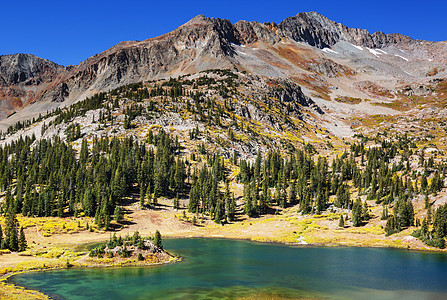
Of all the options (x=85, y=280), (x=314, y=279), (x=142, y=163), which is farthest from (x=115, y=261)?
(x=142, y=163)

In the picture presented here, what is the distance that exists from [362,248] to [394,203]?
40476mm

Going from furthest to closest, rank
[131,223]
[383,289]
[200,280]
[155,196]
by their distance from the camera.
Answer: [155,196], [131,223], [200,280], [383,289]

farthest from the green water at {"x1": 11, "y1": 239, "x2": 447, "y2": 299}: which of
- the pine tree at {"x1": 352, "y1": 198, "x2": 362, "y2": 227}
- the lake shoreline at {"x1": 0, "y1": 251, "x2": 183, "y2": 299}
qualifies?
the pine tree at {"x1": 352, "y1": 198, "x2": 362, "y2": 227}

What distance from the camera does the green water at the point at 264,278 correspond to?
5422 centimetres

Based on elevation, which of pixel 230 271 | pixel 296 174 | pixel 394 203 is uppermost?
pixel 296 174

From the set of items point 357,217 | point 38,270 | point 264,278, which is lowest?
point 264,278

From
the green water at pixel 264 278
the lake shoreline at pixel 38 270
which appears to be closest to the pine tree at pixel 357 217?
the green water at pixel 264 278

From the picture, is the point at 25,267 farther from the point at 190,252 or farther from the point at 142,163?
the point at 142,163

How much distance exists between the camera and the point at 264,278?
212 feet

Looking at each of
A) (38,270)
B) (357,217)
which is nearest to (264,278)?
(38,270)

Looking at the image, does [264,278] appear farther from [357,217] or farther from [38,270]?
[357,217]

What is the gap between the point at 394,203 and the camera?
129 metres

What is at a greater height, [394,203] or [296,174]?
[296,174]

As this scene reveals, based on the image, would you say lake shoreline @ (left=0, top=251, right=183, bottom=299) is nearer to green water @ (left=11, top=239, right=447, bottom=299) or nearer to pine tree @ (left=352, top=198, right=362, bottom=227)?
green water @ (left=11, top=239, right=447, bottom=299)
